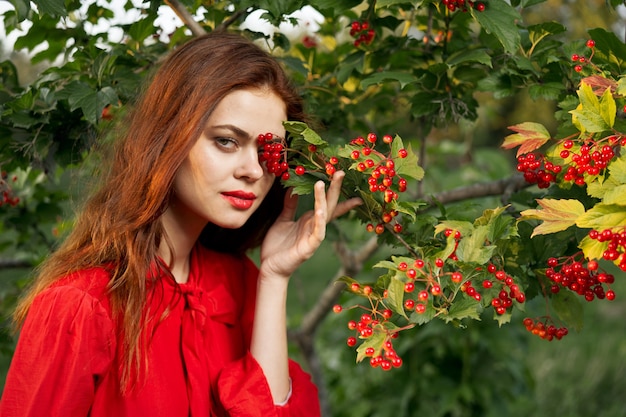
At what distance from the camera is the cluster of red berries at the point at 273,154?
1.71 m

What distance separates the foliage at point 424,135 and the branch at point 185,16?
0.12 feet

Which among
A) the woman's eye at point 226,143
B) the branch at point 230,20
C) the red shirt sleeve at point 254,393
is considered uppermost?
the branch at point 230,20

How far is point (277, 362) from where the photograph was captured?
194cm

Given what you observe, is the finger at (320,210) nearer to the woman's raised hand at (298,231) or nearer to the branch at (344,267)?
the woman's raised hand at (298,231)

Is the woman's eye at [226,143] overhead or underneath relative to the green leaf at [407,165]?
overhead

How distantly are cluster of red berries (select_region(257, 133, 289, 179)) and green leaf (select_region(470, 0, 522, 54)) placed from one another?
21.7 inches

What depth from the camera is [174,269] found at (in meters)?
1.98

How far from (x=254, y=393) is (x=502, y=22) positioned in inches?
43.7

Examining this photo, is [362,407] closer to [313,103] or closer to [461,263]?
[313,103]

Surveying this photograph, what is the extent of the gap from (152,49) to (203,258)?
0.64 m

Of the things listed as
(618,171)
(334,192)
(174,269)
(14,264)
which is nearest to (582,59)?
(618,171)

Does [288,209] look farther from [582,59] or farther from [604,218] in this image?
[604,218]

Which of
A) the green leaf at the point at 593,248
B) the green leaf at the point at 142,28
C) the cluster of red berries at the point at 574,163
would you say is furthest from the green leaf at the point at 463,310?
the green leaf at the point at 142,28

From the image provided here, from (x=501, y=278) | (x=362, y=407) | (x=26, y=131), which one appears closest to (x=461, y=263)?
(x=501, y=278)
